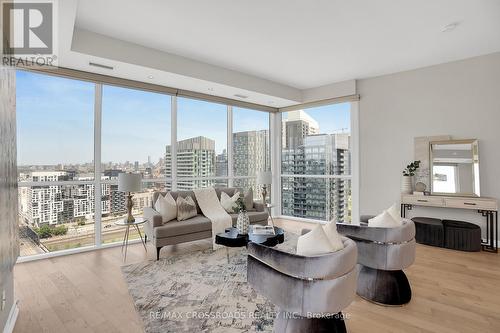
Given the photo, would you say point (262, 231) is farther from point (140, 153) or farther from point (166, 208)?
point (140, 153)

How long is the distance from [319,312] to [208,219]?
2737 mm

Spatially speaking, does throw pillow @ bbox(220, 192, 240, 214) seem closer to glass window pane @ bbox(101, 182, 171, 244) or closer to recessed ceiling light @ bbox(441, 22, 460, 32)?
glass window pane @ bbox(101, 182, 171, 244)

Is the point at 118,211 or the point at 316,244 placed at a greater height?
the point at 316,244

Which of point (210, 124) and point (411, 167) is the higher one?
point (210, 124)

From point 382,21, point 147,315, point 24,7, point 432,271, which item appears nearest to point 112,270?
point 147,315

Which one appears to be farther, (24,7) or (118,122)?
(118,122)

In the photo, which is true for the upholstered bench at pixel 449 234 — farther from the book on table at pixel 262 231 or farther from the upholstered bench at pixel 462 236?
the book on table at pixel 262 231

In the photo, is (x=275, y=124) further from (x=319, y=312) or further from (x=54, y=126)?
(x=319, y=312)

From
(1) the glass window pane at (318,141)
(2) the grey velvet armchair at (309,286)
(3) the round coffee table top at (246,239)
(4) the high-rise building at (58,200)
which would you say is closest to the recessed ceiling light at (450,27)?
(1) the glass window pane at (318,141)

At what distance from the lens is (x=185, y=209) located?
13.6 ft

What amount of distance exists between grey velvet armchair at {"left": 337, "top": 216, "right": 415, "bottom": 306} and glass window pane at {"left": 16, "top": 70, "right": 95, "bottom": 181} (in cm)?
416

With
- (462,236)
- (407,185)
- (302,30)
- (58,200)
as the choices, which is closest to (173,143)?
(58,200)

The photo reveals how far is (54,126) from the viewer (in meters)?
3.96

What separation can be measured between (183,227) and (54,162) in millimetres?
2200
